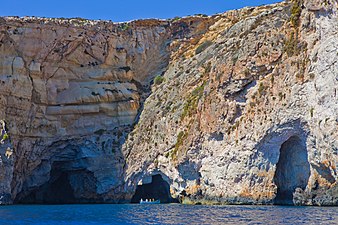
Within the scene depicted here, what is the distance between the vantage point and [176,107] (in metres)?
56.5

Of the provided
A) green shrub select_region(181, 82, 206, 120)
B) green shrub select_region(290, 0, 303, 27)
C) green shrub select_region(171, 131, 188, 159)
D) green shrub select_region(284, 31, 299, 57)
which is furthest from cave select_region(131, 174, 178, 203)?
green shrub select_region(290, 0, 303, 27)

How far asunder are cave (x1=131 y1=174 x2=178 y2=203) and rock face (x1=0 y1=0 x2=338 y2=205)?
303mm

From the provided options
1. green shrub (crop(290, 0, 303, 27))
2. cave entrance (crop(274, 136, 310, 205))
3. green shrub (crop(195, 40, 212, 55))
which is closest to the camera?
cave entrance (crop(274, 136, 310, 205))

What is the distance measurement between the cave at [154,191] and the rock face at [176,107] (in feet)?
0.99

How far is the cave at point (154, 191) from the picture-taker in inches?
2569

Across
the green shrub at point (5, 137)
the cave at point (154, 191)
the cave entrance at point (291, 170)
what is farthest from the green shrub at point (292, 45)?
the green shrub at point (5, 137)

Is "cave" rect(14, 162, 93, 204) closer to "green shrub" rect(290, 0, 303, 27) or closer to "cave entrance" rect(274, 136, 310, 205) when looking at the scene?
"cave entrance" rect(274, 136, 310, 205)

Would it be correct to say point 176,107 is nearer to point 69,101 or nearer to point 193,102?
point 193,102

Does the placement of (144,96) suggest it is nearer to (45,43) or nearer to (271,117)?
(45,43)

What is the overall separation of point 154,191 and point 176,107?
49.9ft

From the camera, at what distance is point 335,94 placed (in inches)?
1534

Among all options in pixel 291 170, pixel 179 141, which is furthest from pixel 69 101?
pixel 291 170

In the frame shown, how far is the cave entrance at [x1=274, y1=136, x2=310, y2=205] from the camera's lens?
43281mm

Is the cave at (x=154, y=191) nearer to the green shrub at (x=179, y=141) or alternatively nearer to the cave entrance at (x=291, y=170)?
the green shrub at (x=179, y=141)
